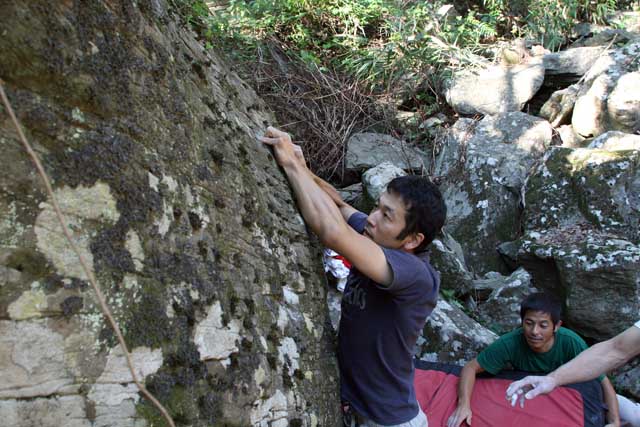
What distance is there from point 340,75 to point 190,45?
6604 mm

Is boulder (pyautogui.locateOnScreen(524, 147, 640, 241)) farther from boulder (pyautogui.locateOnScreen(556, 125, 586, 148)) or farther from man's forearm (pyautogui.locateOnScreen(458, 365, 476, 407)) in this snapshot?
man's forearm (pyautogui.locateOnScreen(458, 365, 476, 407))

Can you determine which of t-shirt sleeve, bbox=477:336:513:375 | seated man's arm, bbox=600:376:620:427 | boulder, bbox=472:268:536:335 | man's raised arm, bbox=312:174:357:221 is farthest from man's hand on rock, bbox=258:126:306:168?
boulder, bbox=472:268:536:335

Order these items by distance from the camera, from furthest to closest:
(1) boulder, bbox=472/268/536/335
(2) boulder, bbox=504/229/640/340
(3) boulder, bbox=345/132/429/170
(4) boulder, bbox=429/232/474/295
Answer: (3) boulder, bbox=345/132/429/170 < (1) boulder, bbox=472/268/536/335 < (4) boulder, bbox=429/232/474/295 < (2) boulder, bbox=504/229/640/340

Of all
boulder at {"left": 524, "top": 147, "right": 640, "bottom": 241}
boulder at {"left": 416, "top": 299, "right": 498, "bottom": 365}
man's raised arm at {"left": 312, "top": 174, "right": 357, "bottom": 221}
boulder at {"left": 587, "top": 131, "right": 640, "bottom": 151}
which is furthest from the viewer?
boulder at {"left": 587, "top": 131, "right": 640, "bottom": 151}

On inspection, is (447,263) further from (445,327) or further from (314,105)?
(314,105)

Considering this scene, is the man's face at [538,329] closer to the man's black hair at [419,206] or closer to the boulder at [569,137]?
the man's black hair at [419,206]

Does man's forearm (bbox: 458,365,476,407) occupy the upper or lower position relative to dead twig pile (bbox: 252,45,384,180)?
lower

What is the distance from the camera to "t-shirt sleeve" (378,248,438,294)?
2254 mm

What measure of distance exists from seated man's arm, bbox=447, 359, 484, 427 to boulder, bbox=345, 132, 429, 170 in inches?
151

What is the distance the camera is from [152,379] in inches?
67.7

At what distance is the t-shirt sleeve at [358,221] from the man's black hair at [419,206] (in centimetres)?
26

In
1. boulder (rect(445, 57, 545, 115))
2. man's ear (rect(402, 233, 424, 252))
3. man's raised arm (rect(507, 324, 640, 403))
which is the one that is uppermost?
man's ear (rect(402, 233, 424, 252))

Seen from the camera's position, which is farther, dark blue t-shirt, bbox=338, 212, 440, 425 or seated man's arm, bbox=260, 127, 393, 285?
dark blue t-shirt, bbox=338, 212, 440, 425

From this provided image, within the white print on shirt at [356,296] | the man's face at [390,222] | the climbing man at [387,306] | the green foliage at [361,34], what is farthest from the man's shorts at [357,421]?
the green foliage at [361,34]
